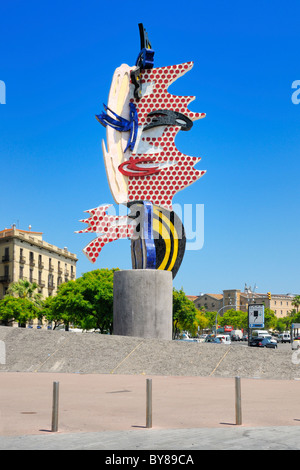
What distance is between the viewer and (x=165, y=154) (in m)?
27.8

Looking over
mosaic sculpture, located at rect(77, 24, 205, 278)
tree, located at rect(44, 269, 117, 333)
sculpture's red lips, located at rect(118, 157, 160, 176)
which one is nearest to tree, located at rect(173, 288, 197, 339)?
tree, located at rect(44, 269, 117, 333)

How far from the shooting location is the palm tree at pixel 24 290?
74500mm

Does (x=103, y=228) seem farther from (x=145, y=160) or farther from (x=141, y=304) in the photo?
(x=141, y=304)

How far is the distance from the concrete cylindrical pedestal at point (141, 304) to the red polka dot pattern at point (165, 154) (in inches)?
157

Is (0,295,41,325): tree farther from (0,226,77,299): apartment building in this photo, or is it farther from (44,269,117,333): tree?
(0,226,77,299): apartment building

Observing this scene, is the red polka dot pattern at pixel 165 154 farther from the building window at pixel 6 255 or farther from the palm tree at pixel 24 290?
the building window at pixel 6 255

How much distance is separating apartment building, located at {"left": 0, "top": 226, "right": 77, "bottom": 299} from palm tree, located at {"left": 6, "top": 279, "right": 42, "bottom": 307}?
5.20 m

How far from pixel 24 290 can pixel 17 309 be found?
19.3 ft

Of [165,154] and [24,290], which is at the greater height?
[165,154]

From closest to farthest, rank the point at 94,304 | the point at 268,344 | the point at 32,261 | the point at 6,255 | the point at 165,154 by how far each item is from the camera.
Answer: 1. the point at 165,154
2. the point at 268,344
3. the point at 94,304
4. the point at 6,255
5. the point at 32,261

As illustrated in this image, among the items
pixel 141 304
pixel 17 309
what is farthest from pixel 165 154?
pixel 17 309

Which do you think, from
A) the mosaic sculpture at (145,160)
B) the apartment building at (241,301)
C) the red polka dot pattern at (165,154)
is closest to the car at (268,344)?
the mosaic sculpture at (145,160)

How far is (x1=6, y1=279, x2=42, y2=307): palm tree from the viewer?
74.5 m
